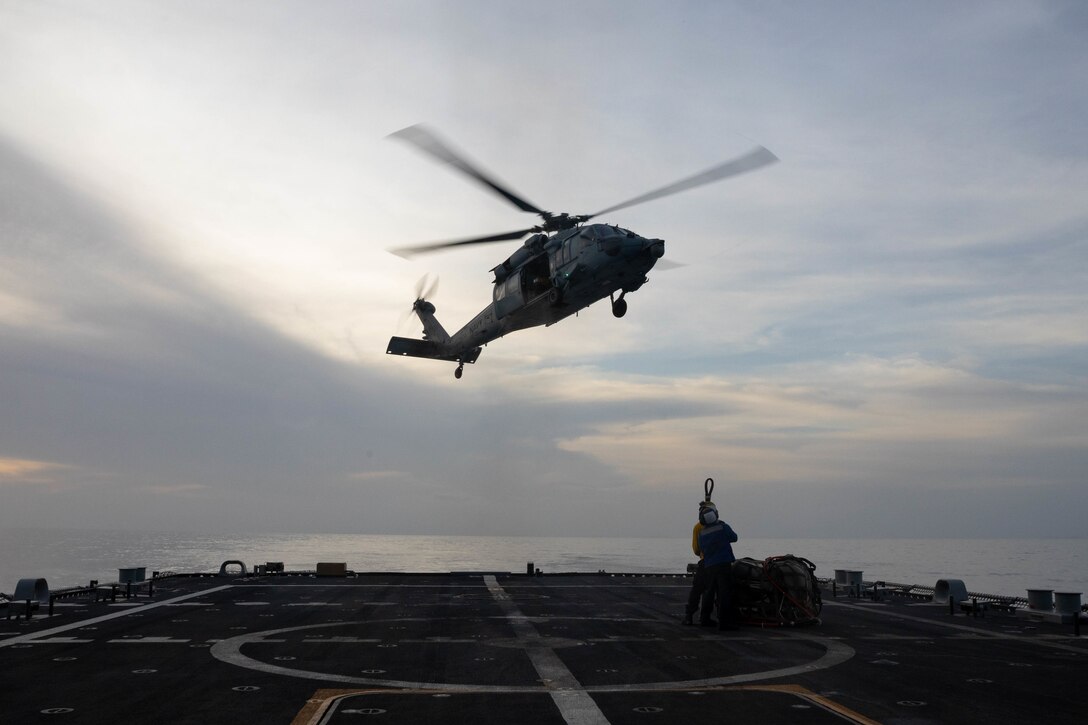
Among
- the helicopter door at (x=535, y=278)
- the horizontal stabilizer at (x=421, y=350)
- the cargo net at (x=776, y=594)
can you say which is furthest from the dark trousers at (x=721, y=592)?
the horizontal stabilizer at (x=421, y=350)

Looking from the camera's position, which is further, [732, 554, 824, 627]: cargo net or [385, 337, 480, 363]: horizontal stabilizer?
[385, 337, 480, 363]: horizontal stabilizer

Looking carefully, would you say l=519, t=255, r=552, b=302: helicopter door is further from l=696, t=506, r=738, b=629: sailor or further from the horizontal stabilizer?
l=696, t=506, r=738, b=629: sailor

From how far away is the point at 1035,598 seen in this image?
2175cm

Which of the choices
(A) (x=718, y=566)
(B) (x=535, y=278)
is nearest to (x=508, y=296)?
(B) (x=535, y=278)

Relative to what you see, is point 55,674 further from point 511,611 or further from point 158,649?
point 511,611

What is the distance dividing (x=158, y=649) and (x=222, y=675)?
11.5 feet

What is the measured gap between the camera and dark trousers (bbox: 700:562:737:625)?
60.8 feet

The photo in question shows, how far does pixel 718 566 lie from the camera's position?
18859 millimetres

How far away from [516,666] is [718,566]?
715cm

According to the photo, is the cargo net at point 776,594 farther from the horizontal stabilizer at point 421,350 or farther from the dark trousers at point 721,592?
the horizontal stabilizer at point 421,350

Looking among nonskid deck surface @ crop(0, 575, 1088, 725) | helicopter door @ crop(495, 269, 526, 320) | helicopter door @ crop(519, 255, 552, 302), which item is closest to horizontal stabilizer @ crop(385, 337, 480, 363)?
helicopter door @ crop(495, 269, 526, 320)

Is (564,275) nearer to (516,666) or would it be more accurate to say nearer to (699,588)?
(699,588)

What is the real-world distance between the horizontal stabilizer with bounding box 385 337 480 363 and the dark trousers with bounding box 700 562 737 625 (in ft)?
71.8

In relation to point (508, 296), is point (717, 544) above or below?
below
